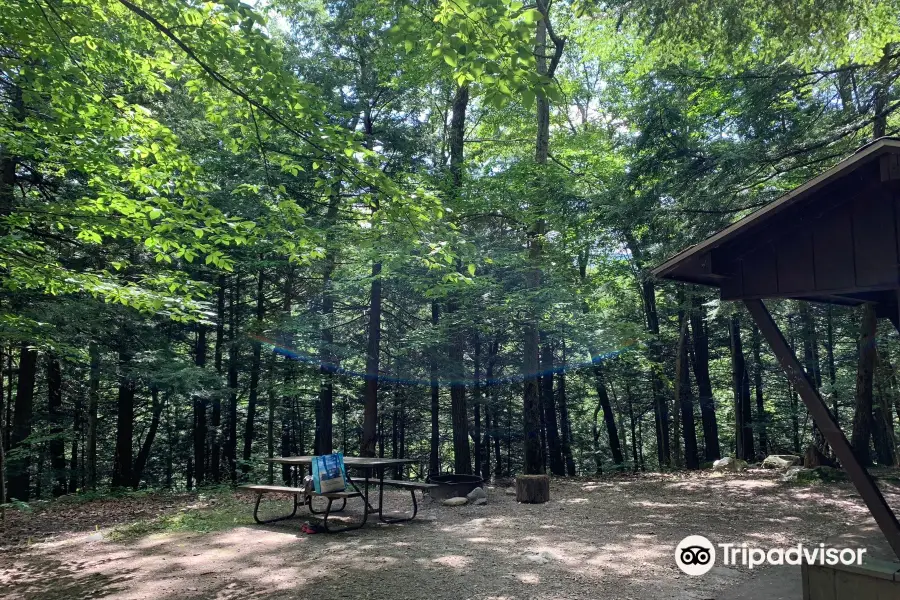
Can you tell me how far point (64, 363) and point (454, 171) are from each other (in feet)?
36.3

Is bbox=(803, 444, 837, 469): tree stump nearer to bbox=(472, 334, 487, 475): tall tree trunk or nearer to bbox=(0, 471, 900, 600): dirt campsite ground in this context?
bbox=(0, 471, 900, 600): dirt campsite ground

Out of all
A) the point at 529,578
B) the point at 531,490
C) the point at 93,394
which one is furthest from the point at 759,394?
the point at 93,394

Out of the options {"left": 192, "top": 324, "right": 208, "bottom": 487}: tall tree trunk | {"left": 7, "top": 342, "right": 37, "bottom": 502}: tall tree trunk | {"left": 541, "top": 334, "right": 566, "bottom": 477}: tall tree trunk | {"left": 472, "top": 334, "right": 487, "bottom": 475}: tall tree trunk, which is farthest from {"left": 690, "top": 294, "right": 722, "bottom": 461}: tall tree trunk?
{"left": 7, "top": 342, "right": 37, "bottom": 502}: tall tree trunk

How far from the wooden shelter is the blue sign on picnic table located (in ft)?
16.6

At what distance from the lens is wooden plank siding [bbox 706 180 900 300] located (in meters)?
3.50

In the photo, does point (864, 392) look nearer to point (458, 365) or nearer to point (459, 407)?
point (459, 407)

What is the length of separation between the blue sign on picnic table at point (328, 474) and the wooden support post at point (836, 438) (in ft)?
18.0

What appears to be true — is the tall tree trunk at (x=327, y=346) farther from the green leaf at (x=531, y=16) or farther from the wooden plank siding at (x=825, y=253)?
the wooden plank siding at (x=825, y=253)

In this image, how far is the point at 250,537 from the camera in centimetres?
724

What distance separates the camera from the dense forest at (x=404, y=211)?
5324 mm

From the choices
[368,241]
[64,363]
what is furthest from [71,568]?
[64,363]

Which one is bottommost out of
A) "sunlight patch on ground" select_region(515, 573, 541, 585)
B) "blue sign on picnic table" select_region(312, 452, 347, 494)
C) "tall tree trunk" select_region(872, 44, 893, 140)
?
"sunlight patch on ground" select_region(515, 573, 541, 585)

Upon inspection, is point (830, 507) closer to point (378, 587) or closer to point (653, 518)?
point (653, 518)

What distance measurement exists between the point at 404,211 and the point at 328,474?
3913mm
